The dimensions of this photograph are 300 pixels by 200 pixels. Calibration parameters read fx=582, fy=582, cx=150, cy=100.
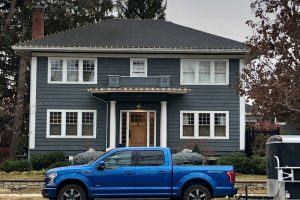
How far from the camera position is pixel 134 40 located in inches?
1271

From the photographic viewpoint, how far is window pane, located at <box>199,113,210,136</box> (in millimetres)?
31391

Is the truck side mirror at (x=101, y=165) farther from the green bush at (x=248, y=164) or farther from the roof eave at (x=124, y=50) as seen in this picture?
the roof eave at (x=124, y=50)

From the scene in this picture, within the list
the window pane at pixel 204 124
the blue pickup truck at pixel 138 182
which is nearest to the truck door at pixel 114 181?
the blue pickup truck at pixel 138 182

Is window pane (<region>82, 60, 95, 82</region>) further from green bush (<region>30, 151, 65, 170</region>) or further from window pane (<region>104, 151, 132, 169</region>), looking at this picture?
window pane (<region>104, 151, 132, 169</region>)

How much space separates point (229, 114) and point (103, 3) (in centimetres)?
1710

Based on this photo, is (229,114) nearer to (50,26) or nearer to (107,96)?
(107,96)

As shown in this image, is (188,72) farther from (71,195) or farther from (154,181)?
(71,195)

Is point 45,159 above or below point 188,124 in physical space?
below

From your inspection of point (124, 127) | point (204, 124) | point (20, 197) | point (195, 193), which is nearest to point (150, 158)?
point (195, 193)

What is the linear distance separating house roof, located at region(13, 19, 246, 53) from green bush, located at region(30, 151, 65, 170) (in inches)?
223

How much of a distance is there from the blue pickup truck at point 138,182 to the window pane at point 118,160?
0.10 ft

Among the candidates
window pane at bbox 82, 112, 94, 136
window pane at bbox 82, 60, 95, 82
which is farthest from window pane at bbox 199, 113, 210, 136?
window pane at bbox 82, 60, 95, 82

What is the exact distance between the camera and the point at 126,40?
106 ft

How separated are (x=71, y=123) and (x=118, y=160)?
50.2 feet
